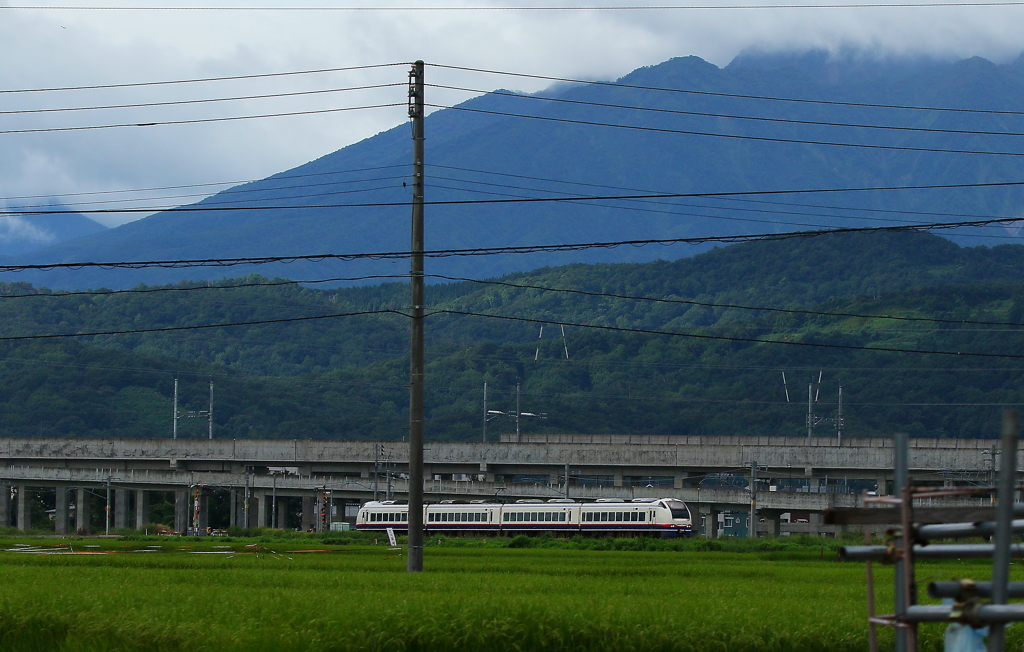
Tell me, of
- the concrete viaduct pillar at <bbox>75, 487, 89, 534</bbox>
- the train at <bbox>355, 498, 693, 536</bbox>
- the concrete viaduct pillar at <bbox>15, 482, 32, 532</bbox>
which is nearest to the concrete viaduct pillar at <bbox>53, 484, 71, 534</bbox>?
the concrete viaduct pillar at <bbox>75, 487, 89, 534</bbox>

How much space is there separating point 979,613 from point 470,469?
9791 cm

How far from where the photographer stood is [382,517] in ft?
260

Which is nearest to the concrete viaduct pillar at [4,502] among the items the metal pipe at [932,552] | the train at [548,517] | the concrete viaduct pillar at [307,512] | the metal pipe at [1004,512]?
the concrete viaduct pillar at [307,512]

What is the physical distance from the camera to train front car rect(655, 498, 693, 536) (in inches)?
2790

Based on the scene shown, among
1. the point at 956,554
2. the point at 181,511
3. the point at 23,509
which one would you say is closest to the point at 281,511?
the point at 181,511

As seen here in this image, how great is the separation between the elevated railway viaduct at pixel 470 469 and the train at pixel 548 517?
38.3 feet

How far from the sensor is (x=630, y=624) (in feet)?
54.1

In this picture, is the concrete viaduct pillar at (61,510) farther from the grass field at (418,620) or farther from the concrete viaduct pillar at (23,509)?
the grass field at (418,620)

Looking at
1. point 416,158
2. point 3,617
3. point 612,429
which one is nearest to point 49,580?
point 3,617

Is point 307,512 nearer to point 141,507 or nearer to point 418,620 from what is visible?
point 141,507

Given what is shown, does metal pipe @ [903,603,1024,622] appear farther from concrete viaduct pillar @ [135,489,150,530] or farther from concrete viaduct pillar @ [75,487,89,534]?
concrete viaduct pillar @ [75,487,89,534]

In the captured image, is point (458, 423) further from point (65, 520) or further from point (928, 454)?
point (928, 454)

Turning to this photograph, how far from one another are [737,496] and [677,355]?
110967 mm

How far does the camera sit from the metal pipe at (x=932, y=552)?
9.02 m
